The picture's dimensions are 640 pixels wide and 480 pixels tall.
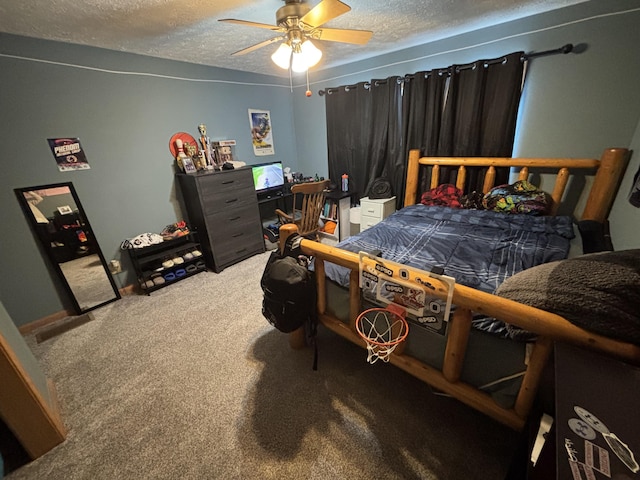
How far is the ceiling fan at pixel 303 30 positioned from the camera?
130 cm

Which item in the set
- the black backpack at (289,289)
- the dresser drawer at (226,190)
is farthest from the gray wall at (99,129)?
the black backpack at (289,289)

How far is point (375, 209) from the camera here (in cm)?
304

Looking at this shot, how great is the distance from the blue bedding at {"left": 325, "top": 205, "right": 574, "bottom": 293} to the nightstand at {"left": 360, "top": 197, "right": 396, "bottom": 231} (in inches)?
25.1

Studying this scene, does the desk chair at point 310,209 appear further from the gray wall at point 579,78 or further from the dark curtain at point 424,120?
the gray wall at point 579,78

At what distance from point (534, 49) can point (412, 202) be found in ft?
5.15

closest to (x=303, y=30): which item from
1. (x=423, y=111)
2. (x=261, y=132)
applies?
(x=423, y=111)

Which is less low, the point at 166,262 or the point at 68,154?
the point at 68,154

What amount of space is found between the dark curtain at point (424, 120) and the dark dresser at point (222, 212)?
136cm

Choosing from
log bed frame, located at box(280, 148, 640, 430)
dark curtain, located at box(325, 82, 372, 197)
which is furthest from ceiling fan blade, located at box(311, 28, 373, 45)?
dark curtain, located at box(325, 82, 372, 197)

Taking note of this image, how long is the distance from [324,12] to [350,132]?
6.83ft

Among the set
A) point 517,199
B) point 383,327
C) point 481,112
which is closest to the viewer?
point 383,327

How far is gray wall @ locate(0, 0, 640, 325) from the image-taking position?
1.84 m

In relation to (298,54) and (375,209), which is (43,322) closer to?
(298,54)

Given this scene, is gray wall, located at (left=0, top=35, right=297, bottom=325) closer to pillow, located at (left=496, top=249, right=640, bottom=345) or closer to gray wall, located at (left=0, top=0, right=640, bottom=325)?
gray wall, located at (left=0, top=0, right=640, bottom=325)
